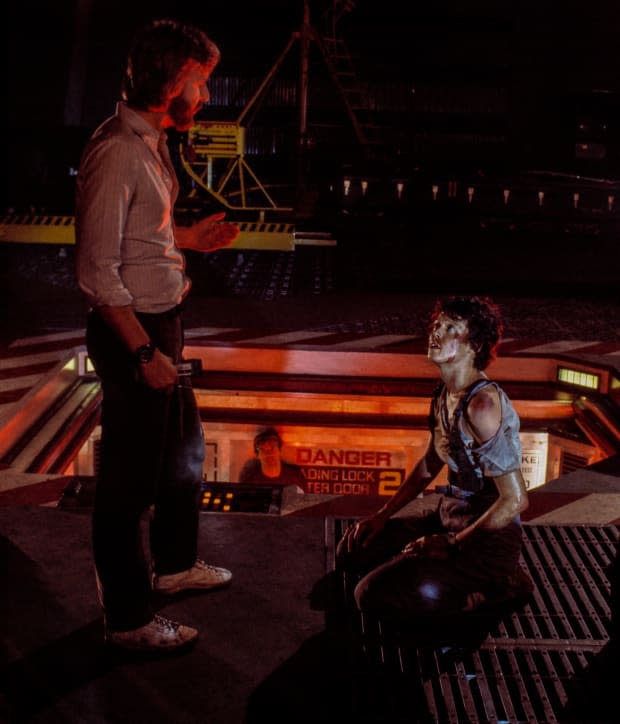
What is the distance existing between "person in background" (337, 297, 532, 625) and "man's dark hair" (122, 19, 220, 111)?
111 cm

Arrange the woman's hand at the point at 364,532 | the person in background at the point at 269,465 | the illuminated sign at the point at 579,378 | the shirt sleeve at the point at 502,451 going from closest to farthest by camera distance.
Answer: the shirt sleeve at the point at 502,451 < the woman's hand at the point at 364,532 < the illuminated sign at the point at 579,378 < the person in background at the point at 269,465

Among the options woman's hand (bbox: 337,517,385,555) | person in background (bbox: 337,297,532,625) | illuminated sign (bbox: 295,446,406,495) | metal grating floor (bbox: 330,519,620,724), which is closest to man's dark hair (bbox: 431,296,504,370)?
person in background (bbox: 337,297,532,625)

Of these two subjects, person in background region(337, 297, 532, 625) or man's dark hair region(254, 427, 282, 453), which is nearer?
person in background region(337, 297, 532, 625)

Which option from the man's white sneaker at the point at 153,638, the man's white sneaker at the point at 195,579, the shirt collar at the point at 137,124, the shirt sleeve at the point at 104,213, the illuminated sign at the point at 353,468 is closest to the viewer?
the shirt sleeve at the point at 104,213

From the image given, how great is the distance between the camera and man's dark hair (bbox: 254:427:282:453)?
20.6ft

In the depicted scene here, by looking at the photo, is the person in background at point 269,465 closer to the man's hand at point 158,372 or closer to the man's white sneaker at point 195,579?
the man's white sneaker at point 195,579

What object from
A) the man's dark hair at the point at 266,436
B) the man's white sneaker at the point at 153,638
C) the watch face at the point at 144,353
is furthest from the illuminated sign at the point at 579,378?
the watch face at the point at 144,353

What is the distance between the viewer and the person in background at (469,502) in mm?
2590

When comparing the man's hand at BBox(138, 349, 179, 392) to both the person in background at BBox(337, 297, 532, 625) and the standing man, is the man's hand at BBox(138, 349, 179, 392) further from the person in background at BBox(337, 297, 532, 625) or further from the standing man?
the person in background at BBox(337, 297, 532, 625)

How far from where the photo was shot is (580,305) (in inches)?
333

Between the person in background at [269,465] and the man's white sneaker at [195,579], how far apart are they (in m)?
3.18

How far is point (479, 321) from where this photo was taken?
8.68 feet

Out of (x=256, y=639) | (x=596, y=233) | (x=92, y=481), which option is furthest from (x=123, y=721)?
(x=596, y=233)

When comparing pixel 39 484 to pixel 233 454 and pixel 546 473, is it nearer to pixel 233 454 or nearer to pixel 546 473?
pixel 233 454
